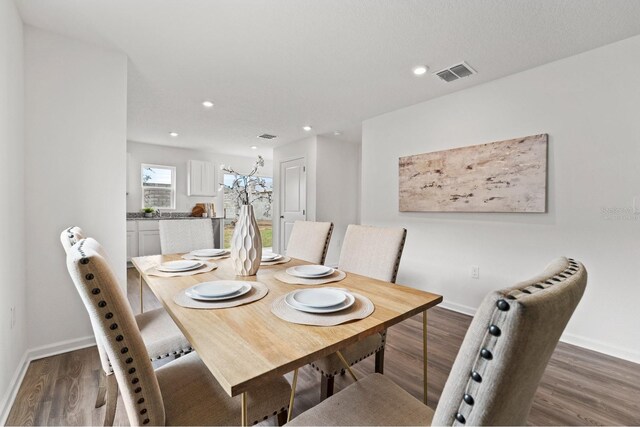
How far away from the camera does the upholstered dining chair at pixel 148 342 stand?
1.13 metres

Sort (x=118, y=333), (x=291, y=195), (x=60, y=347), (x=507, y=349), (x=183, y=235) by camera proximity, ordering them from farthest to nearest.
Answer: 1. (x=291, y=195)
2. (x=183, y=235)
3. (x=60, y=347)
4. (x=118, y=333)
5. (x=507, y=349)

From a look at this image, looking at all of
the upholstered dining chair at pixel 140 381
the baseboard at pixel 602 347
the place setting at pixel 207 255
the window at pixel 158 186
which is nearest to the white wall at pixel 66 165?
the place setting at pixel 207 255

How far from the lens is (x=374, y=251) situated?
1.76m

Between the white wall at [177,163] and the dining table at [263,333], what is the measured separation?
515 centimetres

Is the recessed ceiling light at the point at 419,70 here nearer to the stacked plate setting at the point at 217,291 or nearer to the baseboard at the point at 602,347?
the stacked plate setting at the point at 217,291

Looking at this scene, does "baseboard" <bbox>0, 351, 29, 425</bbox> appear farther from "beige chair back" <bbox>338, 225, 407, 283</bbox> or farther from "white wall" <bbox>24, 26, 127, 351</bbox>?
"beige chair back" <bbox>338, 225, 407, 283</bbox>

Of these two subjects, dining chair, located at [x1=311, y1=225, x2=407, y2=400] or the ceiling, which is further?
the ceiling

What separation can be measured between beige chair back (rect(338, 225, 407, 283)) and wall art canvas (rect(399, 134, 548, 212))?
5.19ft

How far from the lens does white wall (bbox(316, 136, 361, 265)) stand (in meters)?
4.98

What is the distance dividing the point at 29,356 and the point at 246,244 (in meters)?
1.89

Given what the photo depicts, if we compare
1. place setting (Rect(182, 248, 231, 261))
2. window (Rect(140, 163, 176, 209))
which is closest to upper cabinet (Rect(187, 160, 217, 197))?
window (Rect(140, 163, 176, 209))

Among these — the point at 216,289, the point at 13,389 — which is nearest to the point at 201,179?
the point at 13,389

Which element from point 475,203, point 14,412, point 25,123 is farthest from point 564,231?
point 25,123

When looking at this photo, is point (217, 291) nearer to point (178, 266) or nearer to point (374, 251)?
point (178, 266)
